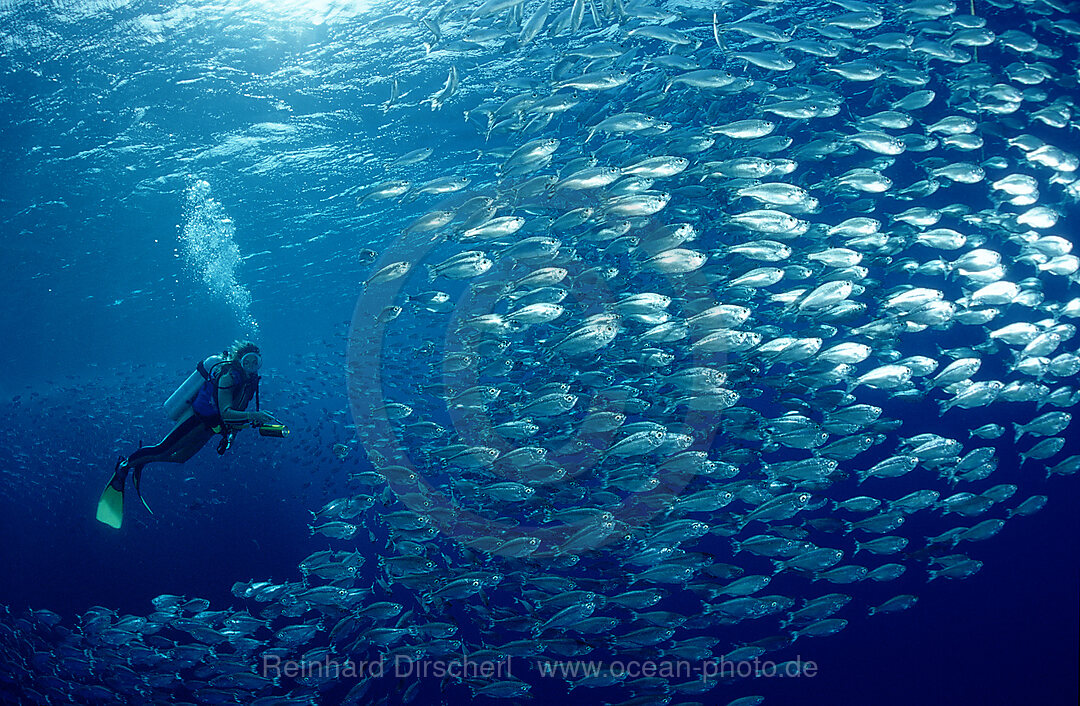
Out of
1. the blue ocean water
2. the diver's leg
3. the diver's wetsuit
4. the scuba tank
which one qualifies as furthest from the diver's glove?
the blue ocean water

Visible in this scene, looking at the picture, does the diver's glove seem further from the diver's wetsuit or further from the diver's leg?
the diver's leg

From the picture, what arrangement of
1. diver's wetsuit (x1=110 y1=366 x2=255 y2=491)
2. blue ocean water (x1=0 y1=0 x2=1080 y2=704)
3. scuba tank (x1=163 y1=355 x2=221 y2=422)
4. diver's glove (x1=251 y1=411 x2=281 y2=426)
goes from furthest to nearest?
1. blue ocean water (x1=0 y1=0 x2=1080 y2=704)
2. scuba tank (x1=163 y1=355 x2=221 y2=422)
3. diver's wetsuit (x1=110 y1=366 x2=255 y2=491)
4. diver's glove (x1=251 y1=411 x2=281 y2=426)

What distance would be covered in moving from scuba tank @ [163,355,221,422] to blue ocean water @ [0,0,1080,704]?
3317 millimetres

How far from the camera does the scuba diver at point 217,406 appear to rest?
19.6ft

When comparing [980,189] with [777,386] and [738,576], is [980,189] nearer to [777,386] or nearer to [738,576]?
[777,386]

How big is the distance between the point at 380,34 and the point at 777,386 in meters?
11.6

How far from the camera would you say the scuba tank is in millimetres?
6391

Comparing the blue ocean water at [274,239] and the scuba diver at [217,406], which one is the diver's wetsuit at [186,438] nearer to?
the scuba diver at [217,406]

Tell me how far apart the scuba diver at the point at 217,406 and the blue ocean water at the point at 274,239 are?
9.95 feet

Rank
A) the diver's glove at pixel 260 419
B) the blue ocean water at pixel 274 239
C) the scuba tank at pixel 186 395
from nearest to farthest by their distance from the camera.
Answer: the diver's glove at pixel 260 419, the scuba tank at pixel 186 395, the blue ocean water at pixel 274 239

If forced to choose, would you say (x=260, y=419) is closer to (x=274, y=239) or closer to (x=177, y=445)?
(x=177, y=445)

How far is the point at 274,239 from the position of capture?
25.8 m

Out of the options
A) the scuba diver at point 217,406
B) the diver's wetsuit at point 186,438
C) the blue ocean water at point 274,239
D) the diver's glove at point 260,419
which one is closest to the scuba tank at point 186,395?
the scuba diver at point 217,406

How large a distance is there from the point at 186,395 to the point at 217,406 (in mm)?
666
